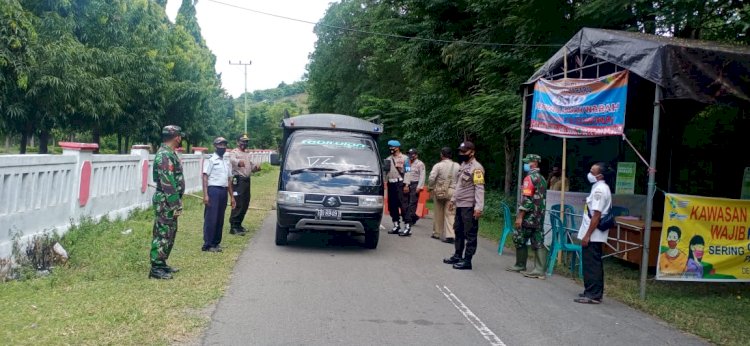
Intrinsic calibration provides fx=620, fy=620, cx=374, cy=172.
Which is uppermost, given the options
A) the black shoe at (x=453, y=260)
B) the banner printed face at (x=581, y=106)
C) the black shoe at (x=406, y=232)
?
the banner printed face at (x=581, y=106)

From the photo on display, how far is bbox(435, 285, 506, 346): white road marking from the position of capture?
5.67 meters

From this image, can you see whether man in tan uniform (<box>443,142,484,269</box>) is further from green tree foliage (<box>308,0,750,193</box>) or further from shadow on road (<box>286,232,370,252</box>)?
green tree foliage (<box>308,0,750,193</box>)

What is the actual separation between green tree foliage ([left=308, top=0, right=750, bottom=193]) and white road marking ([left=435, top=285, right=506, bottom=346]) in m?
6.32

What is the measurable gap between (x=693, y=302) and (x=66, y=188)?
9.38 meters

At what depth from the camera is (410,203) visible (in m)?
13.5

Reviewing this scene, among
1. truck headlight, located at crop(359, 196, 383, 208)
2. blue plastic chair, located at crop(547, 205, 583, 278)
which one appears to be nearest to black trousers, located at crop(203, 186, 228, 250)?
truck headlight, located at crop(359, 196, 383, 208)

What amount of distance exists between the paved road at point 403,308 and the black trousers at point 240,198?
6.91 ft

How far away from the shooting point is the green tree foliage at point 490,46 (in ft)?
37.9

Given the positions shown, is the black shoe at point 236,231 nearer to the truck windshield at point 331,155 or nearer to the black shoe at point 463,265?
the truck windshield at point 331,155

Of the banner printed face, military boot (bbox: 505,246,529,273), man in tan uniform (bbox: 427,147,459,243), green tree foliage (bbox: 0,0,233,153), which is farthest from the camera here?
green tree foliage (bbox: 0,0,233,153)

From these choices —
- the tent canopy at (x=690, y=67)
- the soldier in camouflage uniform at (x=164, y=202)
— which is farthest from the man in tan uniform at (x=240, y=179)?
the tent canopy at (x=690, y=67)

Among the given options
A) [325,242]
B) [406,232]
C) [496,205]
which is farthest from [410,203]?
[496,205]

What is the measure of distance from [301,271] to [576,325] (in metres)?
3.76

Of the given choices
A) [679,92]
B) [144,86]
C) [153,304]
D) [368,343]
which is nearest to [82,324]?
[153,304]
